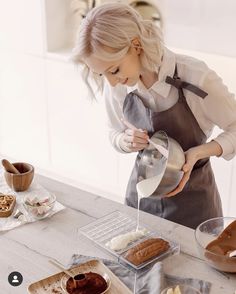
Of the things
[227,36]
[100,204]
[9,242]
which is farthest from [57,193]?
[227,36]

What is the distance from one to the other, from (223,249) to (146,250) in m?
0.21

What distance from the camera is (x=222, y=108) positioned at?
1.68m

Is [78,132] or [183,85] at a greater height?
[183,85]

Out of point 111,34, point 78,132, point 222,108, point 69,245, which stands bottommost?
point 78,132

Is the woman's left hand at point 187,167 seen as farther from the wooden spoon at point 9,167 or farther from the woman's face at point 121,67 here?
the wooden spoon at point 9,167

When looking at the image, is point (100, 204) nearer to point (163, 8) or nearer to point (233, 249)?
point (233, 249)

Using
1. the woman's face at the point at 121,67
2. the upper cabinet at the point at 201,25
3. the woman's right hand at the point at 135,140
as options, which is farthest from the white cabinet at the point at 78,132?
the woman's face at the point at 121,67

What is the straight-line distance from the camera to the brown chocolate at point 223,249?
1.31 m

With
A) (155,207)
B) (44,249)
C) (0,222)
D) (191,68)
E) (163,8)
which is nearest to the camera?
(44,249)

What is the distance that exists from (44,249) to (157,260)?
1.08ft

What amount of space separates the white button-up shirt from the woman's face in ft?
0.34

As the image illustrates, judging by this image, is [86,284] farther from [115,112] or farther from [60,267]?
[115,112]

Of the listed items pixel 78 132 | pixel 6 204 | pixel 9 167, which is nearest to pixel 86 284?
pixel 6 204

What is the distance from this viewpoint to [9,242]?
1496 millimetres
